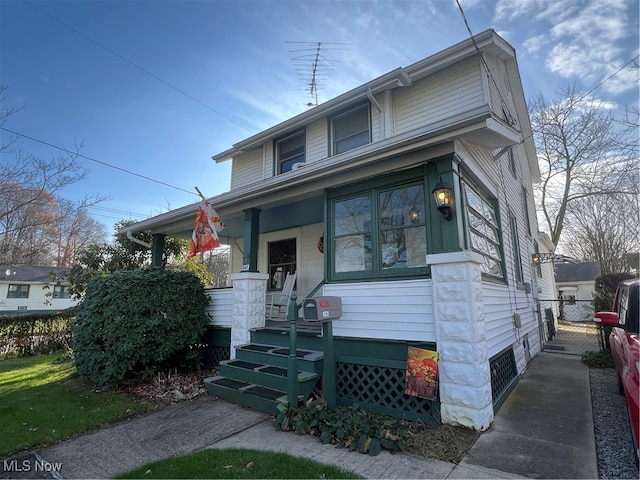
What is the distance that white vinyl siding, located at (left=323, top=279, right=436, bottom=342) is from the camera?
386 centimetres

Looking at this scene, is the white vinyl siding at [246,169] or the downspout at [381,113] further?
the white vinyl siding at [246,169]

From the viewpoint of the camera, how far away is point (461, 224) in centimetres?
385

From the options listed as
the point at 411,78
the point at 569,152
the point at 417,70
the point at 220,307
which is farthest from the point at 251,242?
the point at 569,152

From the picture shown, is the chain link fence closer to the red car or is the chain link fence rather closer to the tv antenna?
the red car

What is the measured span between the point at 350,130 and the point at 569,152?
50.4 feet

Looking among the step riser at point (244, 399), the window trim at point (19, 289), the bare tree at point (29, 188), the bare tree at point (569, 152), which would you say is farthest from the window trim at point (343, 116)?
the window trim at point (19, 289)

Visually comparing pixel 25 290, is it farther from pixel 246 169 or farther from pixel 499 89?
pixel 499 89

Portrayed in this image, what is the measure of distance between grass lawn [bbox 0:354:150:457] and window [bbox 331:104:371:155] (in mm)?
5959

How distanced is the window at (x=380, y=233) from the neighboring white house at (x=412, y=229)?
16 mm

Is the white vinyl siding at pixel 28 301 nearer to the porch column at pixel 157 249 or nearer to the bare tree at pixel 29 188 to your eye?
the bare tree at pixel 29 188

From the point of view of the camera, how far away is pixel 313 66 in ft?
30.4

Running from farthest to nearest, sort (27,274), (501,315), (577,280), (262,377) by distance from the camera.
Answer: (577,280), (27,274), (501,315), (262,377)

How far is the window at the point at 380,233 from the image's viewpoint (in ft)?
13.7

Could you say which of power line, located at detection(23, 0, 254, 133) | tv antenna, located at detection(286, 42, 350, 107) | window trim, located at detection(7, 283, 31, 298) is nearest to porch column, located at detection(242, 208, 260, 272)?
tv antenna, located at detection(286, 42, 350, 107)
